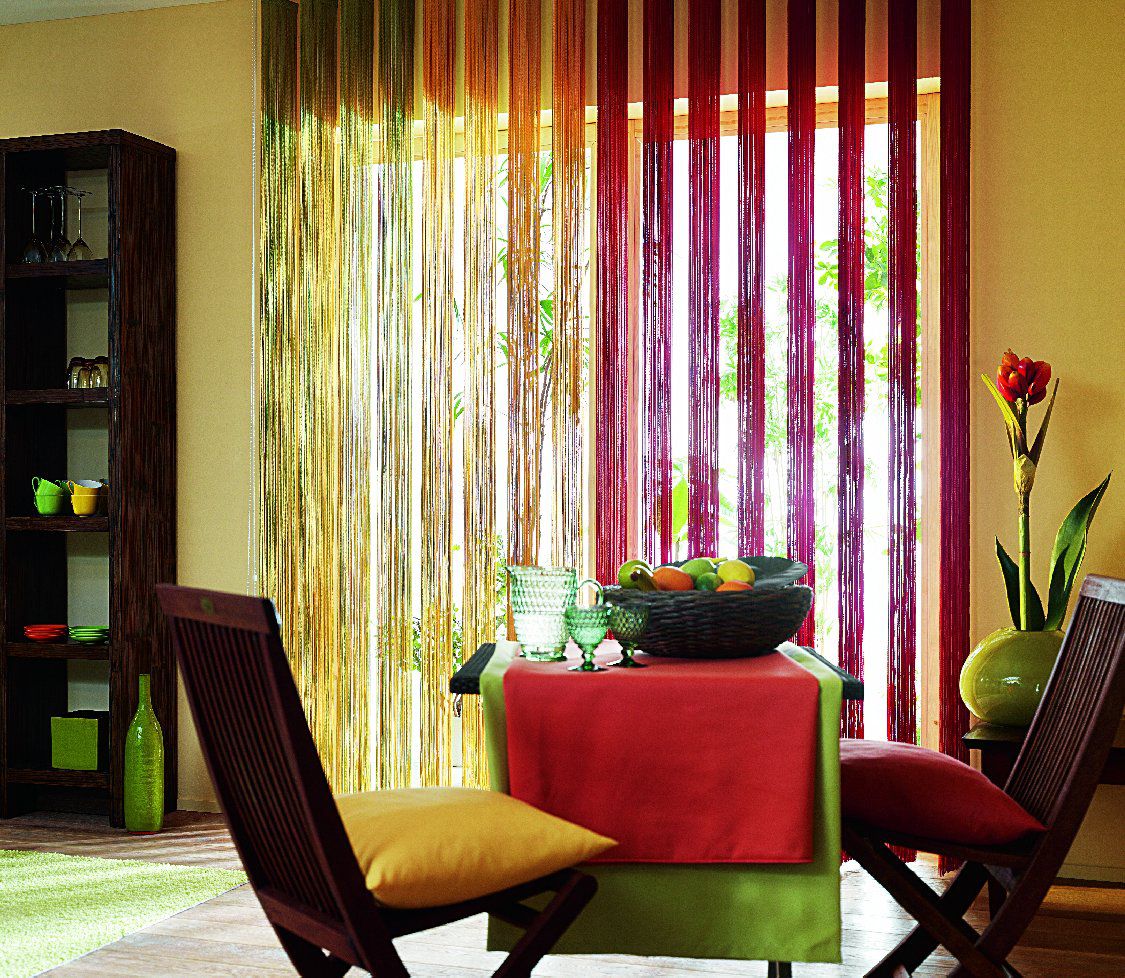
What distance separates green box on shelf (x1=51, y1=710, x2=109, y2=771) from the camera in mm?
4316

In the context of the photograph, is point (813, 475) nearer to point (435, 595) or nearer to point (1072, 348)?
point (1072, 348)

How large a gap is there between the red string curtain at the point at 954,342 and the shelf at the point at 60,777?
2.78 meters

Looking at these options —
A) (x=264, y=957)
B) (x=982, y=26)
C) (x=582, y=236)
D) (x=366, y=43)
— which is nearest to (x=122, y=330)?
(x=366, y=43)

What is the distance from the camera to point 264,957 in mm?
2947

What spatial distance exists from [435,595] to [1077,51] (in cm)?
254

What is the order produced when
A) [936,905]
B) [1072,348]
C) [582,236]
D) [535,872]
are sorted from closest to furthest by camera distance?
[535,872] → [936,905] → [1072,348] → [582,236]

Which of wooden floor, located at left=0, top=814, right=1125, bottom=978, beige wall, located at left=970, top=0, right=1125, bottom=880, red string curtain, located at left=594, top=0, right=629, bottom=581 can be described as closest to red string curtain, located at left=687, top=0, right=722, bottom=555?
red string curtain, located at left=594, top=0, right=629, bottom=581

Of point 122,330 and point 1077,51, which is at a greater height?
point 1077,51

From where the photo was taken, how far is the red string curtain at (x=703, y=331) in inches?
153

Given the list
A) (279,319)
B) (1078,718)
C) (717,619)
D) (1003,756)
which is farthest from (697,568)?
(279,319)

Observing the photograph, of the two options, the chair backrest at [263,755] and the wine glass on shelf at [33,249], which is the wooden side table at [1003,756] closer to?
the chair backrest at [263,755]

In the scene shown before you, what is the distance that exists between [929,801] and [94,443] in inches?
136

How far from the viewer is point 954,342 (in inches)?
144

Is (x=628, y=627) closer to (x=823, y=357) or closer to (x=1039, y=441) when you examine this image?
(x=1039, y=441)
